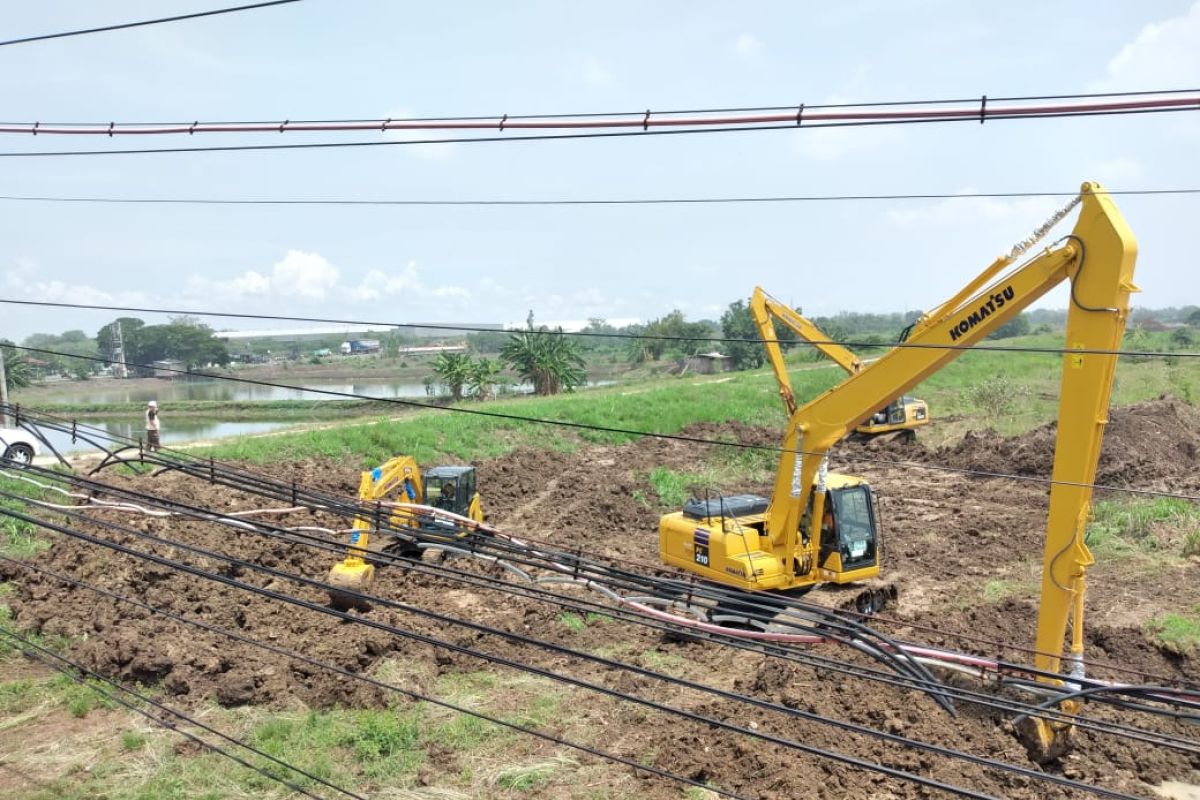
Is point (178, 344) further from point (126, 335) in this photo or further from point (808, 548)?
point (808, 548)

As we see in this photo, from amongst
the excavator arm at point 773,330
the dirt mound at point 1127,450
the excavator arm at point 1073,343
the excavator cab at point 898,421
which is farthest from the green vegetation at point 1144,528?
the excavator cab at point 898,421

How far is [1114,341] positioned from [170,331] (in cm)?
4162

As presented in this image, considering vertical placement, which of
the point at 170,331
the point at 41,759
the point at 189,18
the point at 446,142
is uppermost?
the point at 189,18

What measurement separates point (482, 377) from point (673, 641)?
38814 millimetres

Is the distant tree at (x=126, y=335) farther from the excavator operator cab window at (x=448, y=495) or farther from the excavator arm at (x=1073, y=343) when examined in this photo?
the excavator arm at (x=1073, y=343)

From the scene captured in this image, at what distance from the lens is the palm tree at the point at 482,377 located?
52.2 metres

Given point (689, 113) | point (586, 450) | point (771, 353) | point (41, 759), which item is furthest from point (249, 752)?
point (586, 450)

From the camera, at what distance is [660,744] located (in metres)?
11.0

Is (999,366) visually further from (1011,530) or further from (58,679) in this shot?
(58,679)

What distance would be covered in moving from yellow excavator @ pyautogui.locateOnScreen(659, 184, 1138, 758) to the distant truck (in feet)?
208

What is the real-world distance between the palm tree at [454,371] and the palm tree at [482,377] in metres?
0.37

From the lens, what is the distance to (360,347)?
8200 centimetres

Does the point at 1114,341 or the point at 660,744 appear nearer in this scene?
the point at 1114,341

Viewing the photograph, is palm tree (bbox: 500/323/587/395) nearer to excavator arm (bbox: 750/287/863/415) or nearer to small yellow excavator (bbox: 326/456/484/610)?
small yellow excavator (bbox: 326/456/484/610)
